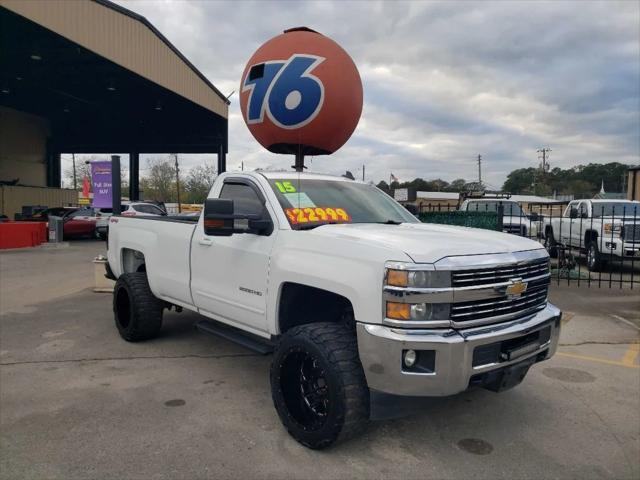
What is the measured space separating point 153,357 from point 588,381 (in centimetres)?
439

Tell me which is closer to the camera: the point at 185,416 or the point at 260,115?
the point at 185,416

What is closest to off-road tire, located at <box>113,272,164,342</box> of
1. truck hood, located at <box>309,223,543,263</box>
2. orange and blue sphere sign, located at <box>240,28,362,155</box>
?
truck hood, located at <box>309,223,543,263</box>

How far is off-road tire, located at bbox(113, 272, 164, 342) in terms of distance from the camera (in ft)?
18.9

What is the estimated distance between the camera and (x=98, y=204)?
2127 cm

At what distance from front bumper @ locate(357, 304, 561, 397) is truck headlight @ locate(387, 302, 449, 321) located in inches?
3.1

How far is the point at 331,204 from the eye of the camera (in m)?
4.39

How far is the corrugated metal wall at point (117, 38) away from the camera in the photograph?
13898 millimetres

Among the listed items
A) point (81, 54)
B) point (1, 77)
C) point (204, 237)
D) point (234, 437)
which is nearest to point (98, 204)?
point (81, 54)

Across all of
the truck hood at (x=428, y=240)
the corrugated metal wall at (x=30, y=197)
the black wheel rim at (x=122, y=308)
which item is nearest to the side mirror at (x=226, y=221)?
the truck hood at (x=428, y=240)

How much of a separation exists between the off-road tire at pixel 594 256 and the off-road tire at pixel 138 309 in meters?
10.8

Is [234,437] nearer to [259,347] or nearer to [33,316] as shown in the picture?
[259,347]

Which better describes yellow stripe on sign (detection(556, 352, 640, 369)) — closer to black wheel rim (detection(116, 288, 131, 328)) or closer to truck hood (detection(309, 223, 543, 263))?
truck hood (detection(309, 223, 543, 263))

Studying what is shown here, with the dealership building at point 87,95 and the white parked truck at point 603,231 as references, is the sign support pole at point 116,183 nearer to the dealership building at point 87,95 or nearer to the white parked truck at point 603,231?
the dealership building at point 87,95

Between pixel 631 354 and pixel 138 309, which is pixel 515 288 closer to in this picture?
pixel 631 354
